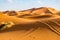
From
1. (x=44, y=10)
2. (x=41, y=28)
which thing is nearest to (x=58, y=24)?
(x=41, y=28)

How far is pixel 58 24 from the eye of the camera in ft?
35.9

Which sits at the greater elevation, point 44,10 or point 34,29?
point 34,29

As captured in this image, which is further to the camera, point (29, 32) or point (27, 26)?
point (27, 26)

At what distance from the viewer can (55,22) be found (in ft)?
36.7

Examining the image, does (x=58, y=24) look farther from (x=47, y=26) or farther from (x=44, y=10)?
(x=44, y=10)

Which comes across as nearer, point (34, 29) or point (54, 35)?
point (54, 35)

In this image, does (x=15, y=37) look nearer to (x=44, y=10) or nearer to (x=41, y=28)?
(x=41, y=28)

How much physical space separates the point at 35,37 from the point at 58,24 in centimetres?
193

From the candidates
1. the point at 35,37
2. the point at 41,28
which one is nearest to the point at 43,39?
the point at 35,37

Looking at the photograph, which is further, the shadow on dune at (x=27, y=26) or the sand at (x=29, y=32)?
the shadow on dune at (x=27, y=26)

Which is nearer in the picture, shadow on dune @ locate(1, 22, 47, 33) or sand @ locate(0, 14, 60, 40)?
sand @ locate(0, 14, 60, 40)

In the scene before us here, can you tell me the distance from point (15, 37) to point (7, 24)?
2438 millimetres

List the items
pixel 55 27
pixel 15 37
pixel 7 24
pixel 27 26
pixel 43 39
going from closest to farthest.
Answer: pixel 43 39
pixel 15 37
pixel 55 27
pixel 27 26
pixel 7 24

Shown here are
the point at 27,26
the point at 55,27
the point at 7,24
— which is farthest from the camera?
the point at 7,24
